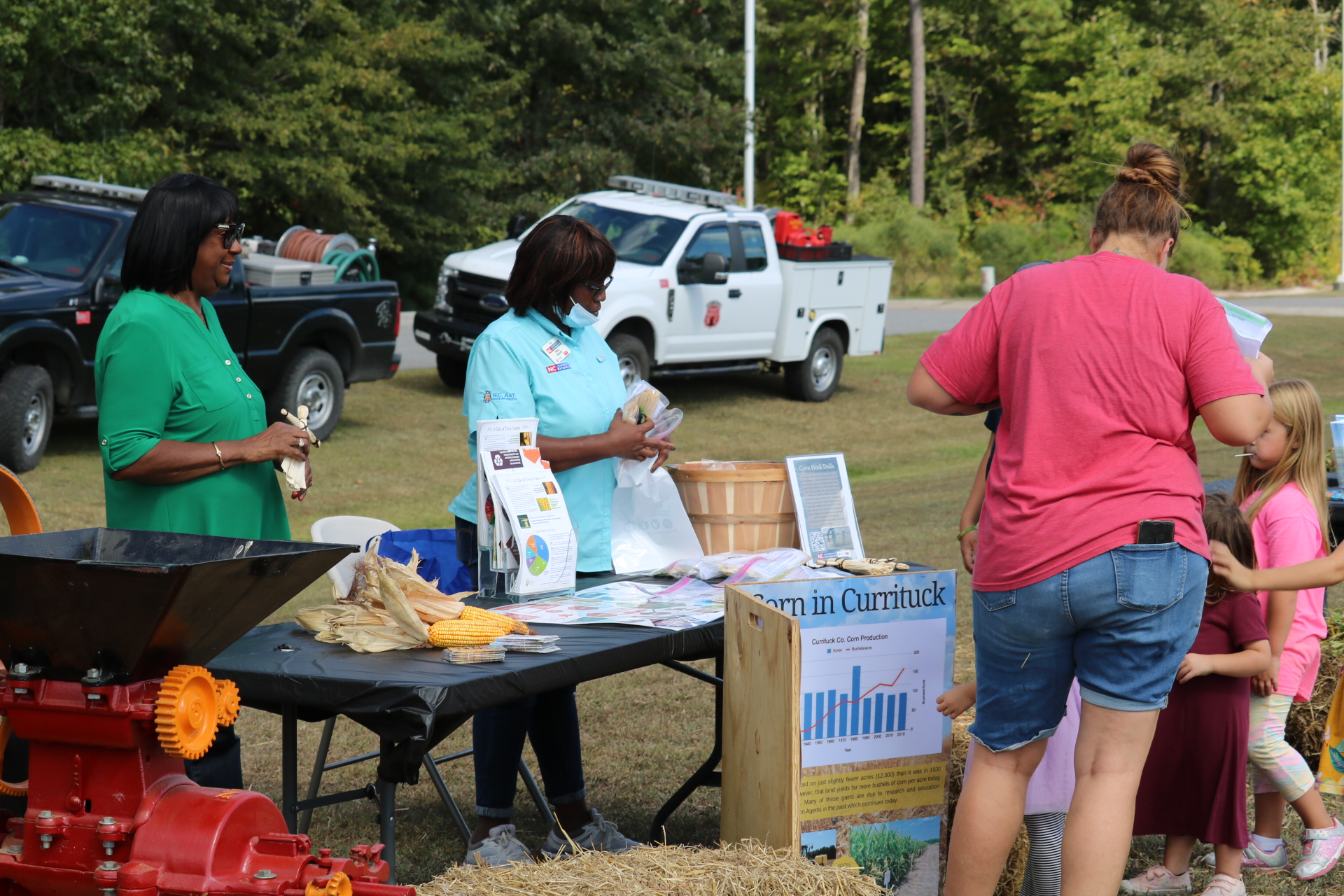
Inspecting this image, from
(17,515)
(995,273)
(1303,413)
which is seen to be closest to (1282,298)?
(995,273)

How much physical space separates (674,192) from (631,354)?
2.90 m

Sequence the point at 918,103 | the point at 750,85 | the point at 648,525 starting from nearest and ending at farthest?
1. the point at 648,525
2. the point at 750,85
3. the point at 918,103

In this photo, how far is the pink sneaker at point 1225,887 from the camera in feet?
12.1

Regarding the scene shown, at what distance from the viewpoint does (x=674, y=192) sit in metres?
15.8

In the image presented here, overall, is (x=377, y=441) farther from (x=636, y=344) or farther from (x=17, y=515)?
(x=17, y=515)

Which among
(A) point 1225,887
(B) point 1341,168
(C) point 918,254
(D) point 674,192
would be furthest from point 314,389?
(B) point 1341,168

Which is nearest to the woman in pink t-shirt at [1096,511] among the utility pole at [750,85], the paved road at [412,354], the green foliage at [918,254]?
the paved road at [412,354]

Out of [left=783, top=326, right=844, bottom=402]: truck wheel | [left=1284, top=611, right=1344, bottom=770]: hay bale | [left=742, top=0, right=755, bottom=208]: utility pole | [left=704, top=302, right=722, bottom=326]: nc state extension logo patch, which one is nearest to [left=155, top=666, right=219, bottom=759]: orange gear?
[left=1284, top=611, right=1344, bottom=770]: hay bale

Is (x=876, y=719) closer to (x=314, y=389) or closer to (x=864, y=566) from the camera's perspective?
(x=864, y=566)

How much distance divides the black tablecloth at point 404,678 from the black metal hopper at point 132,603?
0.26 metres

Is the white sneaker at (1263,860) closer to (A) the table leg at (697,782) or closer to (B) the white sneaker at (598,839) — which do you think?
(A) the table leg at (697,782)

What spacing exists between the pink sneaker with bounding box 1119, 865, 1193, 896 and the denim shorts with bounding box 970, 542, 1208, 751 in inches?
43.6

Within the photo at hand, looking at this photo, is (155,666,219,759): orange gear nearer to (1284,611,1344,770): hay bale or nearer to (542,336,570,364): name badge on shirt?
(542,336,570,364): name badge on shirt

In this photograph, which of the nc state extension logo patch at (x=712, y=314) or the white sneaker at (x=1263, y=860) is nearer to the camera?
the white sneaker at (x=1263, y=860)
